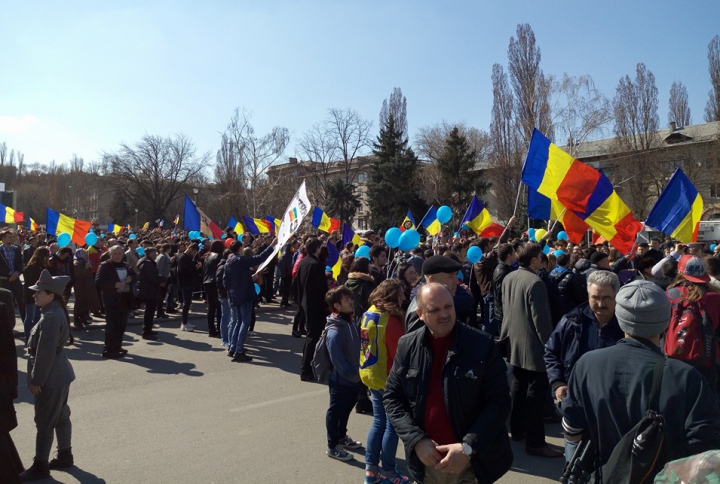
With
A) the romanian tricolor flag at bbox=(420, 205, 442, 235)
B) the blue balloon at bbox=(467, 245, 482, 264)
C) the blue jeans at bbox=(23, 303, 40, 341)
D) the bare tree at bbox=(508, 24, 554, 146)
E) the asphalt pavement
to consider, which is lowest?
the asphalt pavement

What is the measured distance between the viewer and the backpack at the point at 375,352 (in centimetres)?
448

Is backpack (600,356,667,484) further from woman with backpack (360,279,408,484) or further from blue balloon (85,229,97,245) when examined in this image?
blue balloon (85,229,97,245)

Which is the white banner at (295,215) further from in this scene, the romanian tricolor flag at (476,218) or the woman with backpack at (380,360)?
the romanian tricolor flag at (476,218)

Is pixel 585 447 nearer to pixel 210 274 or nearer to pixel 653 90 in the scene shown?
pixel 210 274

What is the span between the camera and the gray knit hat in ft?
8.36

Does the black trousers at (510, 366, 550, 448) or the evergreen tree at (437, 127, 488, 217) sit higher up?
the evergreen tree at (437, 127, 488, 217)

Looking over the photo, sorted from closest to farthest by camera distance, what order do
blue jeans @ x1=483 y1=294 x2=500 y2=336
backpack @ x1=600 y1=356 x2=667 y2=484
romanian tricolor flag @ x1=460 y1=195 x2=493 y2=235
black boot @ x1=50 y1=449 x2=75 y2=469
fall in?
backpack @ x1=600 y1=356 x2=667 y2=484 → black boot @ x1=50 y1=449 x2=75 y2=469 → blue jeans @ x1=483 y1=294 x2=500 y2=336 → romanian tricolor flag @ x1=460 y1=195 x2=493 y2=235

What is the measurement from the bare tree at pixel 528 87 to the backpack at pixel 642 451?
38233mm

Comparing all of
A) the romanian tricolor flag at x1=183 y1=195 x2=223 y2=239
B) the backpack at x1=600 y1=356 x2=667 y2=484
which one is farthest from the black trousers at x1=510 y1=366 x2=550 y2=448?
the romanian tricolor flag at x1=183 y1=195 x2=223 y2=239

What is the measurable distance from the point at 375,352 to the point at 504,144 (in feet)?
133

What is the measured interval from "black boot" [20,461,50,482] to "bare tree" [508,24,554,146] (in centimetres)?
3754

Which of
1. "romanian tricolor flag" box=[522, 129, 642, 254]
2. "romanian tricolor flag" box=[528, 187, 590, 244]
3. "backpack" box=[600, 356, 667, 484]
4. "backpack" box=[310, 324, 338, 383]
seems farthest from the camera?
"romanian tricolor flag" box=[528, 187, 590, 244]

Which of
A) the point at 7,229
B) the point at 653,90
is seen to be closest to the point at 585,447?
the point at 7,229

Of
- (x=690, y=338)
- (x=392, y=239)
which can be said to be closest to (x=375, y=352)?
(x=690, y=338)
